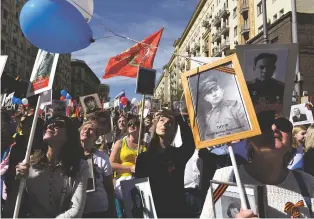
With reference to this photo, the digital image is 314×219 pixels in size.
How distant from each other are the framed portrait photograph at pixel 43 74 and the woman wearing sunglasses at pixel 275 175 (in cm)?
145

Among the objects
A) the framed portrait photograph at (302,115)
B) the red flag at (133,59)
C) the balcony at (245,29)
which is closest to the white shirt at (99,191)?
the red flag at (133,59)

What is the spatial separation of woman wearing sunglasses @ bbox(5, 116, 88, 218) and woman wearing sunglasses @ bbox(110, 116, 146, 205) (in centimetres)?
147

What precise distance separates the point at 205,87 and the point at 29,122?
249 centimetres

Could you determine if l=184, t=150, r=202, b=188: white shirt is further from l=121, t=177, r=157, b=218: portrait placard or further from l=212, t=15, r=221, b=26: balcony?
l=212, t=15, r=221, b=26: balcony

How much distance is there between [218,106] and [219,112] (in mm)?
36

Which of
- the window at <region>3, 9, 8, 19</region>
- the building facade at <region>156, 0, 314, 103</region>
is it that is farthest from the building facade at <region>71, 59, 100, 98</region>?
the window at <region>3, 9, 8, 19</region>

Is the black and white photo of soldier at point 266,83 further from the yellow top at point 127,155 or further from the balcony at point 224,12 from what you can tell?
the balcony at point 224,12

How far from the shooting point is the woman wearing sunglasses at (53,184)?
240 cm

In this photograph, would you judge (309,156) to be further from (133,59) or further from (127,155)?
(133,59)

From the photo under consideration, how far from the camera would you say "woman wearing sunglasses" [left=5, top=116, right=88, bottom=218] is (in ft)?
7.87

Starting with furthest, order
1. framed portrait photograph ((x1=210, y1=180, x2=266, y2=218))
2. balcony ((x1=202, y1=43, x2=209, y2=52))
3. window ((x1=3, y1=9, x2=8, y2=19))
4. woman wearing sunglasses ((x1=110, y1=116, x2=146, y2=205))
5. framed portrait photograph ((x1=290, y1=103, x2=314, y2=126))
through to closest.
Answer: balcony ((x1=202, y1=43, x2=209, y2=52)), window ((x1=3, y1=9, x2=8, y2=19)), framed portrait photograph ((x1=290, y1=103, x2=314, y2=126)), woman wearing sunglasses ((x1=110, y1=116, x2=146, y2=205)), framed portrait photograph ((x1=210, y1=180, x2=266, y2=218))

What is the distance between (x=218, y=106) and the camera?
2047 mm

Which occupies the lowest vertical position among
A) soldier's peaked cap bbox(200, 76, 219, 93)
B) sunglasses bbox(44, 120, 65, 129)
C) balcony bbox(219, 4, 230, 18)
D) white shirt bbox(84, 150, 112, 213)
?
white shirt bbox(84, 150, 112, 213)

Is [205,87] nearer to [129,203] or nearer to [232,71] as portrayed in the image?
[232,71]
